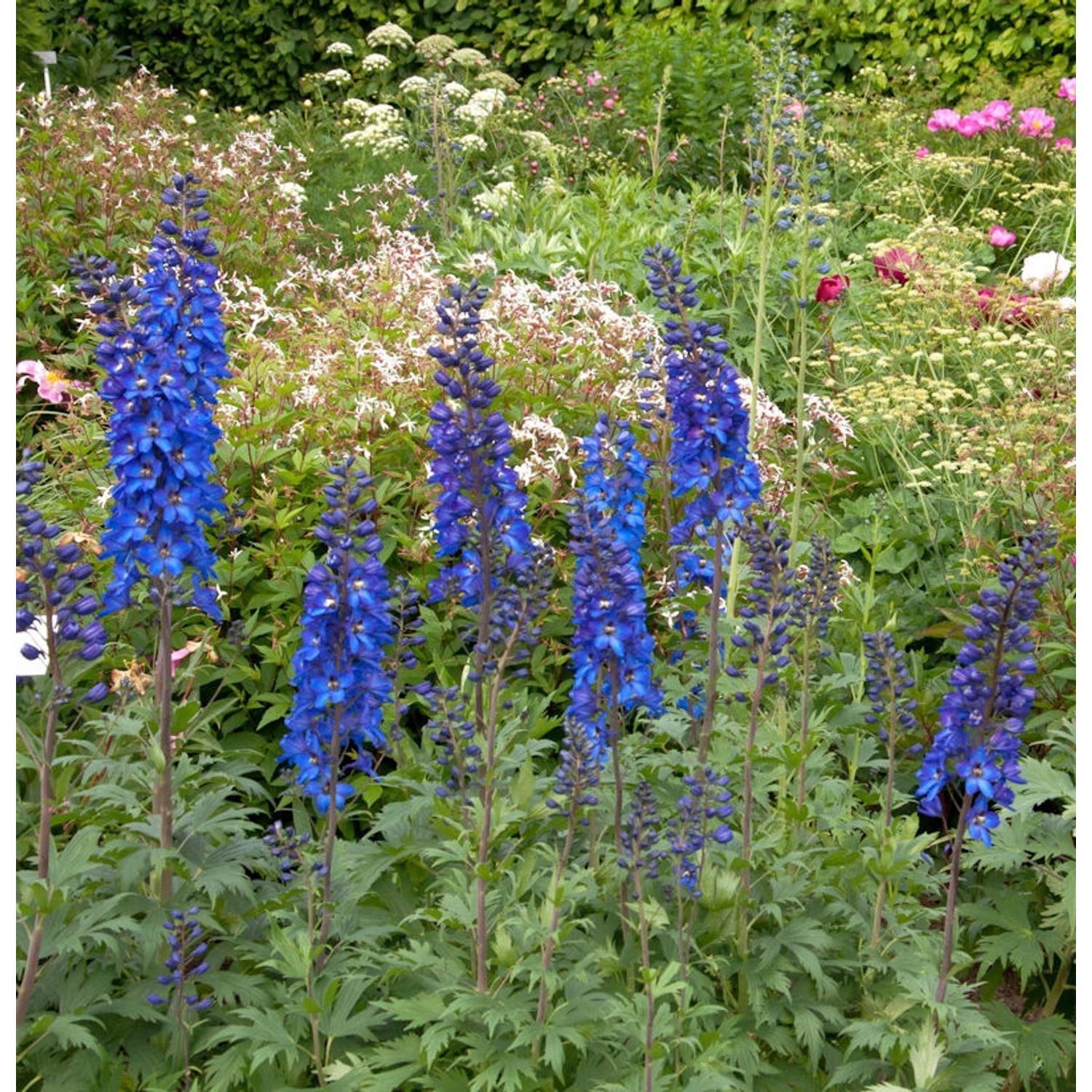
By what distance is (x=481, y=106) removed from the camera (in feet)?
32.4

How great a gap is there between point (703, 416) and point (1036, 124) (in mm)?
6645

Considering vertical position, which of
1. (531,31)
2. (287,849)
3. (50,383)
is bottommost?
(287,849)

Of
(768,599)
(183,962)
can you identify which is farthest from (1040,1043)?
(183,962)

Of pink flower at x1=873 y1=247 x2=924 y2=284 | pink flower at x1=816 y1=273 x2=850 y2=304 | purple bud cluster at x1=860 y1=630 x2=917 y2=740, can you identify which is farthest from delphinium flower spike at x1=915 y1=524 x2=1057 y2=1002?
pink flower at x1=816 y1=273 x2=850 y2=304

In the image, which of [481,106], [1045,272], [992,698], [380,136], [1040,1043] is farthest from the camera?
[481,106]

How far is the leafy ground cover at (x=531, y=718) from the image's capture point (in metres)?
2.58

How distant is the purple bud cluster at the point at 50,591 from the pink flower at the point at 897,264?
4310 millimetres

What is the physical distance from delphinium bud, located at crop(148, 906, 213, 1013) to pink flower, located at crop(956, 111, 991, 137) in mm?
7180

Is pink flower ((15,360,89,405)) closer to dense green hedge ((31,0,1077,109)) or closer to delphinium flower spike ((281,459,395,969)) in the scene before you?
delphinium flower spike ((281,459,395,969))

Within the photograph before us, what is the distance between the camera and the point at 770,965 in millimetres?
2838

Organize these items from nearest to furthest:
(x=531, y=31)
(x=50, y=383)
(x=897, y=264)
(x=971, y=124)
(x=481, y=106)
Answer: (x=50, y=383), (x=897, y=264), (x=971, y=124), (x=481, y=106), (x=531, y=31)

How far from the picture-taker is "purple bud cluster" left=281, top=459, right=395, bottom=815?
8.30 feet

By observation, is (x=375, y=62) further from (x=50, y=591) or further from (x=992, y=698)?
(x=992, y=698)

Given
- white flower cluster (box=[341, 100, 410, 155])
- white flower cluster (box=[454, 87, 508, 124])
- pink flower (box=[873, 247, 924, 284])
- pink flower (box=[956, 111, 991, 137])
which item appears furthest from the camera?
white flower cluster (box=[454, 87, 508, 124])
